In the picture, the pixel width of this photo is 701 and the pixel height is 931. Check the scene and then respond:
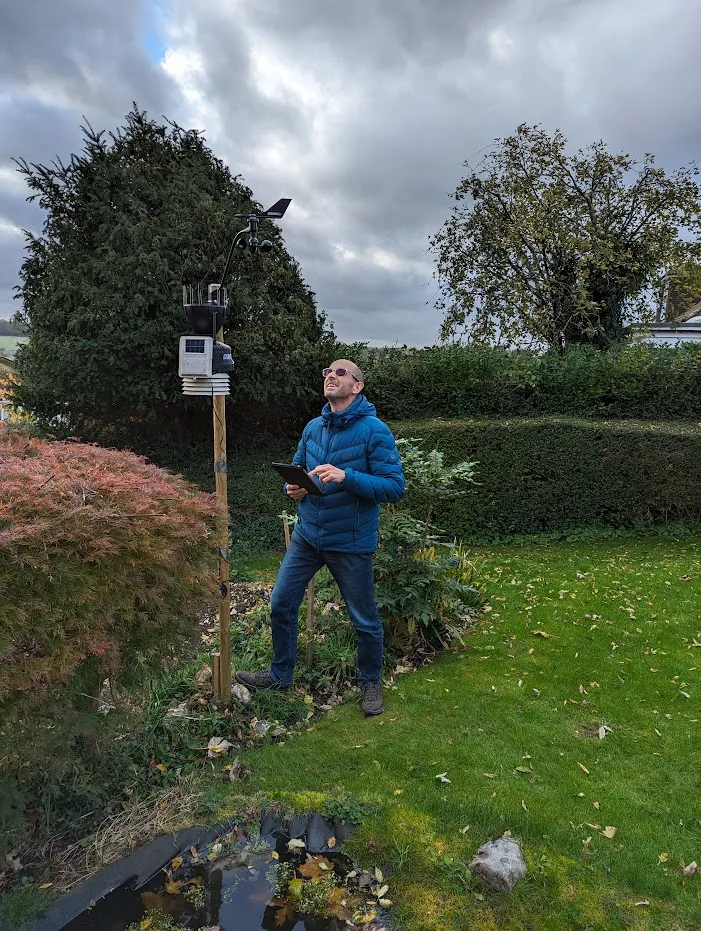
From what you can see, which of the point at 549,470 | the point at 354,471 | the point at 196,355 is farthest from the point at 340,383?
the point at 549,470

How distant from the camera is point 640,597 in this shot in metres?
5.18

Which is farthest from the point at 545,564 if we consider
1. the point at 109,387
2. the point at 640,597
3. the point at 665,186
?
the point at 665,186

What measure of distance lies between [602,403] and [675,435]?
3.90 ft

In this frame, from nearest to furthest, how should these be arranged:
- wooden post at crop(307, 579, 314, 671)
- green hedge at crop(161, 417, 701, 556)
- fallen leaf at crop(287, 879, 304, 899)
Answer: fallen leaf at crop(287, 879, 304, 899)
wooden post at crop(307, 579, 314, 671)
green hedge at crop(161, 417, 701, 556)

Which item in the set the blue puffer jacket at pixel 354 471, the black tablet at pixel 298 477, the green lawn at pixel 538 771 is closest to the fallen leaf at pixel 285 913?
the green lawn at pixel 538 771

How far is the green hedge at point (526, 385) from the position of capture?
26.4 ft

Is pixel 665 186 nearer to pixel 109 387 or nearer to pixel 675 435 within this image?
pixel 675 435

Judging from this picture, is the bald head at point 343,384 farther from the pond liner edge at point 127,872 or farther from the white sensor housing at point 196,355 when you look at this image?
the pond liner edge at point 127,872

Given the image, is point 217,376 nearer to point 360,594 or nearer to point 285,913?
point 360,594

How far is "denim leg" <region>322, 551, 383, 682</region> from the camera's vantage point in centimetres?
308

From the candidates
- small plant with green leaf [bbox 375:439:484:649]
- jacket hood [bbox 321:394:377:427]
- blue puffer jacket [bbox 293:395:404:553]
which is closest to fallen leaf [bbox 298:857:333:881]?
blue puffer jacket [bbox 293:395:404:553]

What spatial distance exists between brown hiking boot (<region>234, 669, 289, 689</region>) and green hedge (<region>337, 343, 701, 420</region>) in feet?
16.8

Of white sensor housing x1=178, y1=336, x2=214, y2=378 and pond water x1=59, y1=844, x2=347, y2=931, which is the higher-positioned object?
white sensor housing x1=178, y1=336, x2=214, y2=378

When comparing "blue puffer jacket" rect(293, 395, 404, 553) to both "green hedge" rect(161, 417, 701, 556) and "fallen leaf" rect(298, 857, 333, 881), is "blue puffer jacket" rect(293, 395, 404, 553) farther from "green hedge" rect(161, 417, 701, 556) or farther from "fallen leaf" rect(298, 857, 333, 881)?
"green hedge" rect(161, 417, 701, 556)
